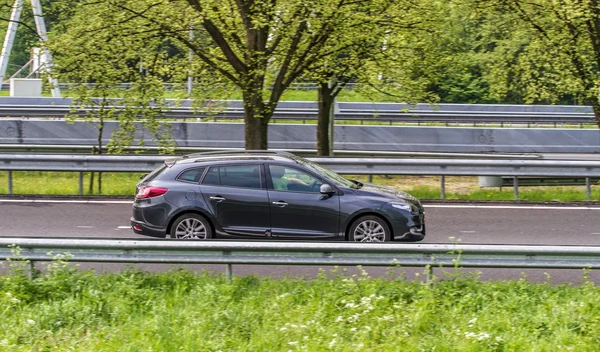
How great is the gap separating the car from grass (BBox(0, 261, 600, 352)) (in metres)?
2.24

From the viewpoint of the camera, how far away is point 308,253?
→ 8.45 m

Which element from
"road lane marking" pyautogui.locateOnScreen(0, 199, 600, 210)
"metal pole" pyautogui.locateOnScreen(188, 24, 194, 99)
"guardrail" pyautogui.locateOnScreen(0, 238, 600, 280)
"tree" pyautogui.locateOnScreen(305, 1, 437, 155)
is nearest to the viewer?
"guardrail" pyautogui.locateOnScreen(0, 238, 600, 280)

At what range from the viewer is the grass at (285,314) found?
6.88 meters

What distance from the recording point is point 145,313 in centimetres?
766

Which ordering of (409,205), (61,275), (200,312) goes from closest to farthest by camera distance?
(200,312)
(61,275)
(409,205)

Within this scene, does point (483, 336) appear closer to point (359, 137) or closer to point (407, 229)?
point (407, 229)

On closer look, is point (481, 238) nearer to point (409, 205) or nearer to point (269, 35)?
point (409, 205)

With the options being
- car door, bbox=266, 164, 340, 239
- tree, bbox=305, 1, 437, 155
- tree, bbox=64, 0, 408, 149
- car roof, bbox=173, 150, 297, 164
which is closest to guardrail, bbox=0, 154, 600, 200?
tree, bbox=64, 0, 408, 149

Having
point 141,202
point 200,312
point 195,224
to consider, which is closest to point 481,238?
point 195,224

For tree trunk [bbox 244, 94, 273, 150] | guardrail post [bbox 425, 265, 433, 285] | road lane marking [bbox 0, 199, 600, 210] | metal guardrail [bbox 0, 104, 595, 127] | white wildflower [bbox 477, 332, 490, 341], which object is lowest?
white wildflower [bbox 477, 332, 490, 341]

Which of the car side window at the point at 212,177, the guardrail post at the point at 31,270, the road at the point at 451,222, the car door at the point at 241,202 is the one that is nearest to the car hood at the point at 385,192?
the road at the point at 451,222

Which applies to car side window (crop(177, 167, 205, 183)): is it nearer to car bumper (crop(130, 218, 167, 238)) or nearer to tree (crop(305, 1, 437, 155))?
car bumper (crop(130, 218, 167, 238))

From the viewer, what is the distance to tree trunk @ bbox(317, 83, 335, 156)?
21.2 meters

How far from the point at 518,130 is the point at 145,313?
22056mm
